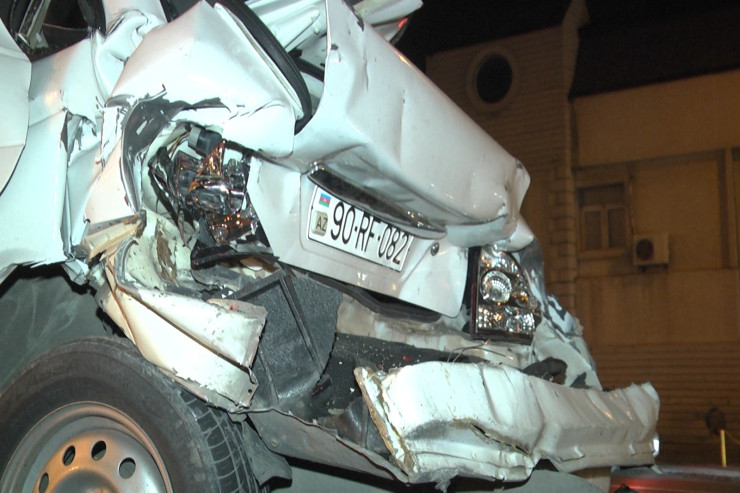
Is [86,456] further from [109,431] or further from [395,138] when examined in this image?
[395,138]

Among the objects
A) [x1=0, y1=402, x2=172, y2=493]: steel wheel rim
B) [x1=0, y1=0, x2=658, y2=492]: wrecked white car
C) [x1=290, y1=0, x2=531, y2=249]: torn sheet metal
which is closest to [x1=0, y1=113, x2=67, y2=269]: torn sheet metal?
[x1=0, y1=0, x2=658, y2=492]: wrecked white car

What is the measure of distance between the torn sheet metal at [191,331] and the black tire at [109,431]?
9cm

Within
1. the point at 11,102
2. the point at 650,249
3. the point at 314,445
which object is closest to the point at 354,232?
the point at 314,445

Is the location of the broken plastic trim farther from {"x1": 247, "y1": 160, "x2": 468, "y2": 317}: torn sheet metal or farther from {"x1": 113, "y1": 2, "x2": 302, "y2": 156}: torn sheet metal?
{"x1": 113, "y1": 2, "x2": 302, "y2": 156}: torn sheet metal

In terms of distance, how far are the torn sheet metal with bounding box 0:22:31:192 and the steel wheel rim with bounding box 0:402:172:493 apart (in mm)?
776

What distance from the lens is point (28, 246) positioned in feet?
7.48

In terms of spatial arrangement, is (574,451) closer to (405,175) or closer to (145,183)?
(405,175)

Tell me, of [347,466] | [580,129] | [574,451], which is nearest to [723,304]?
[580,129]

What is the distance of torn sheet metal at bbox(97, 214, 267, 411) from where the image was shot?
6.05 ft

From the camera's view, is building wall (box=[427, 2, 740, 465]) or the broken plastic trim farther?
building wall (box=[427, 2, 740, 465])

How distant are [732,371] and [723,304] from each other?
1056mm

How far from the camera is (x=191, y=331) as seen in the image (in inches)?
72.6

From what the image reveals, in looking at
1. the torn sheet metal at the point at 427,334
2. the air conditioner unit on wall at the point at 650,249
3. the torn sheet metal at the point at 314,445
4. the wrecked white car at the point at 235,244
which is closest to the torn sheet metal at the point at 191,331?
the wrecked white car at the point at 235,244

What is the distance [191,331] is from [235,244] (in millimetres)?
339
